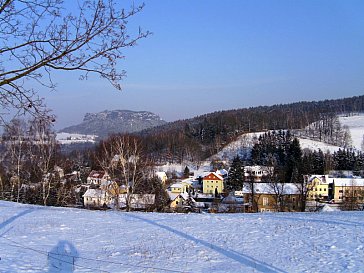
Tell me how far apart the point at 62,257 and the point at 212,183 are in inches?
2443

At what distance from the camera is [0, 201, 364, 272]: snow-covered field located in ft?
23.1

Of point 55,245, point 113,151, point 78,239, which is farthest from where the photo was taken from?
point 113,151

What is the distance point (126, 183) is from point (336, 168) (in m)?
73.7

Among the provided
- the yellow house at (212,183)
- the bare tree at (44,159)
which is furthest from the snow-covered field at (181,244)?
the yellow house at (212,183)

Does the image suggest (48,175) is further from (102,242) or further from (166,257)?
(166,257)

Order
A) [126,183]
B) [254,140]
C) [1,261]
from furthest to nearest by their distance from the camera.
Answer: [254,140], [126,183], [1,261]

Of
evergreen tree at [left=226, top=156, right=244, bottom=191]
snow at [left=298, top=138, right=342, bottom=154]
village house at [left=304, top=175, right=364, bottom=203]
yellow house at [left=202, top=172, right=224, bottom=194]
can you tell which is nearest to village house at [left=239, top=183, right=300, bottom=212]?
evergreen tree at [left=226, top=156, right=244, bottom=191]

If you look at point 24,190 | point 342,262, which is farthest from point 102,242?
point 24,190

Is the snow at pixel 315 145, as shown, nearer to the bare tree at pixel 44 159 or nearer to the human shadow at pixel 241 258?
the bare tree at pixel 44 159

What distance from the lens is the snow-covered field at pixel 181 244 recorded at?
23.1ft

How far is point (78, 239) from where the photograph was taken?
9.51 m

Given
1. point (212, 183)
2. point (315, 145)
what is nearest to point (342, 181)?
point (212, 183)

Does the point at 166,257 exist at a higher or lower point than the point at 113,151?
lower

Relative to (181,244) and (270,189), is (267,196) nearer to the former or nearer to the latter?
(270,189)
